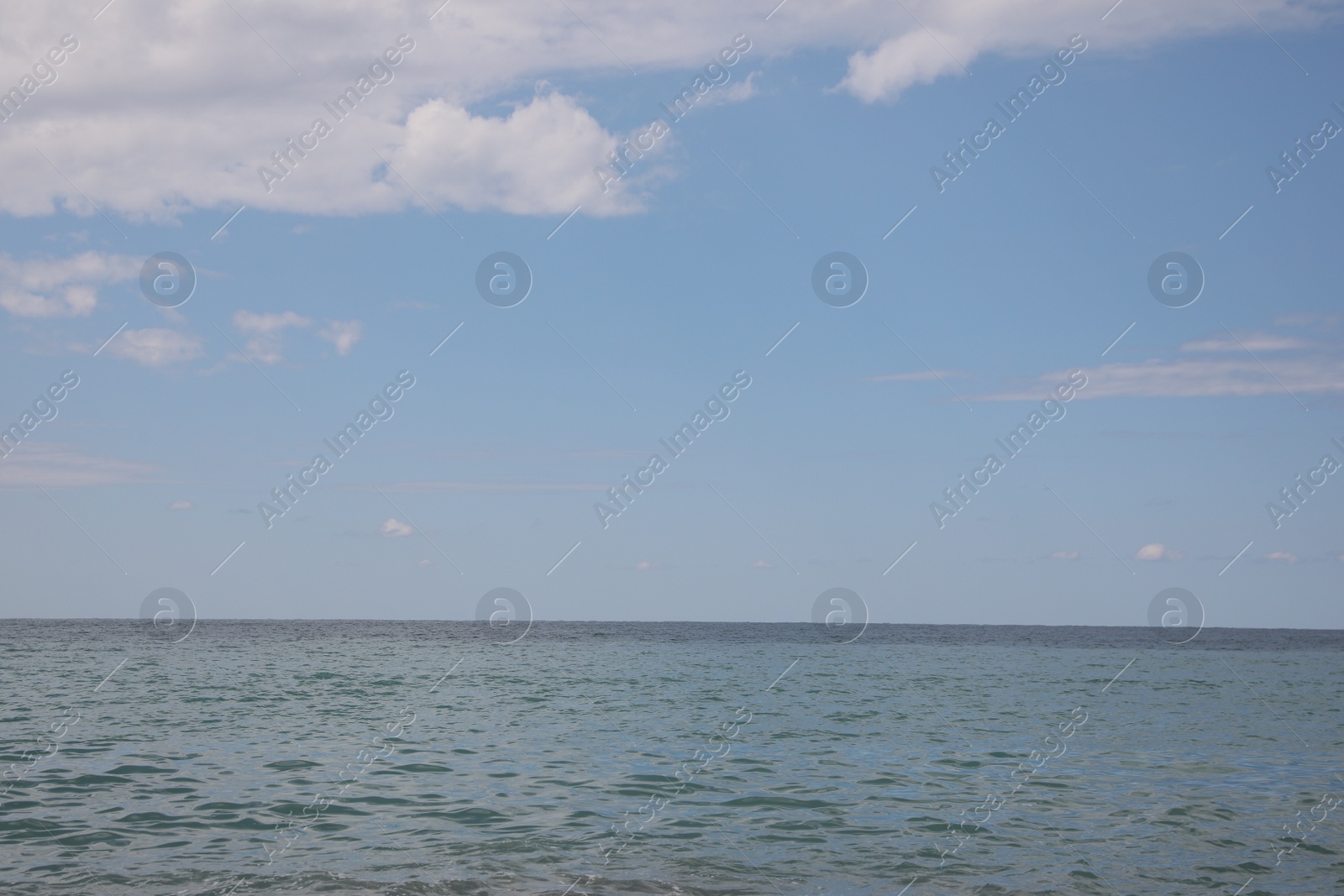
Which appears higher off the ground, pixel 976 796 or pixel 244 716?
pixel 244 716

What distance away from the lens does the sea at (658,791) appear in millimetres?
12867

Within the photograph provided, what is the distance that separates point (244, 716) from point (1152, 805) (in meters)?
24.0

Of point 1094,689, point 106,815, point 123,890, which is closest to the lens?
point 123,890

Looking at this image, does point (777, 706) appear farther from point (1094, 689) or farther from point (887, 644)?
point (887, 644)

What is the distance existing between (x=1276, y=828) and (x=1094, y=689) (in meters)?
28.2

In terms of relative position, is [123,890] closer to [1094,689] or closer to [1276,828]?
[1276,828]

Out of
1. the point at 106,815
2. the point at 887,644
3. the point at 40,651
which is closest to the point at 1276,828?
the point at 106,815

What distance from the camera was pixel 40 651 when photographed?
6053cm

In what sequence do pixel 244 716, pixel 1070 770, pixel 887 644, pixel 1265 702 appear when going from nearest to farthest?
1. pixel 1070 770
2. pixel 244 716
3. pixel 1265 702
4. pixel 887 644

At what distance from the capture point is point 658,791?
715 inches

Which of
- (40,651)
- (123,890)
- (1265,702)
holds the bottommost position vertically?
(1265,702)

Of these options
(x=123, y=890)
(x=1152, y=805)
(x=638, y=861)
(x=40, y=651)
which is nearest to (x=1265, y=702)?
(x=1152, y=805)

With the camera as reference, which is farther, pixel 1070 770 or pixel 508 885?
pixel 1070 770

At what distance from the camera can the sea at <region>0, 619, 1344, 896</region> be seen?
12.9 metres
